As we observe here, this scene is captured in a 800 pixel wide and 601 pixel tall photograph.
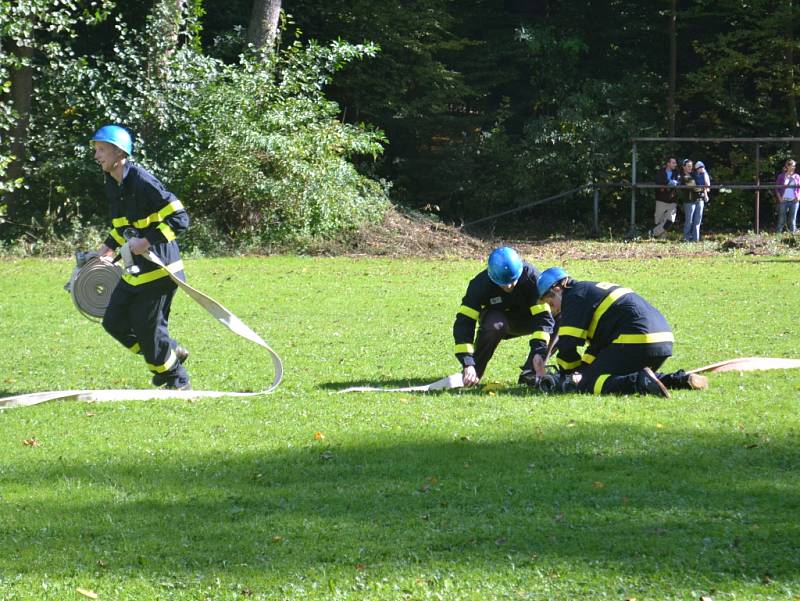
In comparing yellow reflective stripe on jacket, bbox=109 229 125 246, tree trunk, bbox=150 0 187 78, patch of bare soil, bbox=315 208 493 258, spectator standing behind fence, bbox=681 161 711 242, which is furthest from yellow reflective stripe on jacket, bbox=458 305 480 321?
spectator standing behind fence, bbox=681 161 711 242

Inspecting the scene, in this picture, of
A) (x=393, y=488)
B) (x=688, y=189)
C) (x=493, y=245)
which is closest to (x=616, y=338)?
(x=393, y=488)

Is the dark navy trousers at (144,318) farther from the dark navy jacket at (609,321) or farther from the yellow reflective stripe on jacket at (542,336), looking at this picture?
the dark navy jacket at (609,321)

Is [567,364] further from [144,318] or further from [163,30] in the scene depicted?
[163,30]

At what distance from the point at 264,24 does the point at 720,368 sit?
1922 centimetres

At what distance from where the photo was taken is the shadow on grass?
219 inches

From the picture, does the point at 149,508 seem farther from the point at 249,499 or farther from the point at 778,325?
the point at 778,325

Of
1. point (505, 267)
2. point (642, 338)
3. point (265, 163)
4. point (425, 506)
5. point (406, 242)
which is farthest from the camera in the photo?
point (406, 242)

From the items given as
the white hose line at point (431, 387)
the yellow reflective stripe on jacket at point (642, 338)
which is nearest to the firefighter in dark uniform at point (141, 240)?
the white hose line at point (431, 387)

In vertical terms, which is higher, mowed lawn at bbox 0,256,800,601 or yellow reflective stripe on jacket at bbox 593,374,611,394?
yellow reflective stripe on jacket at bbox 593,374,611,394

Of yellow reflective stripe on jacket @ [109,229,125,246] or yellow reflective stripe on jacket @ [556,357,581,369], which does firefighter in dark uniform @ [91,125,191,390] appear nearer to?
yellow reflective stripe on jacket @ [109,229,125,246]

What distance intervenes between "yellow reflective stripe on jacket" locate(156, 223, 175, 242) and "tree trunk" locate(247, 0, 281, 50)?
18.3 meters

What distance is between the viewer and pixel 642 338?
9250 mm

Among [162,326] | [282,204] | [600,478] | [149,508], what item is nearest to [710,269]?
[282,204]

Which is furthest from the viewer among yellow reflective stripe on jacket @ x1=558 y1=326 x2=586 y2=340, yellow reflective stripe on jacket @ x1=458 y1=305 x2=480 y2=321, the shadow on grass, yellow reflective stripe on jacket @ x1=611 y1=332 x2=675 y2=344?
yellow reflective stripe on jacket @ x1=458 y1=305 x2=480 y2=321
